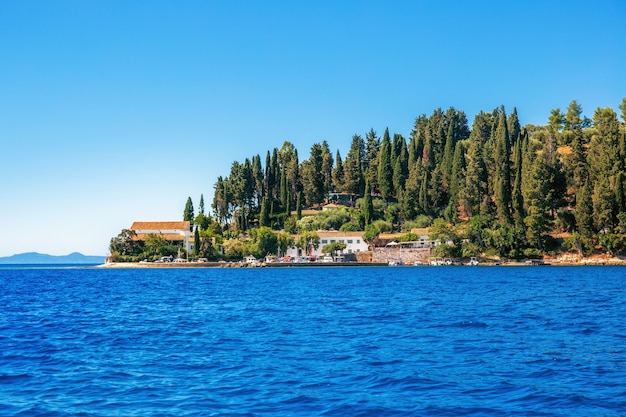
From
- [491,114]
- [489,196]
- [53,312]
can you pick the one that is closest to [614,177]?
[489,196]

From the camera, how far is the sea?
1089 cm

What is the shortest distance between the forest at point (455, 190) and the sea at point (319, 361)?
181 feet

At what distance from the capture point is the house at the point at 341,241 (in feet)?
325

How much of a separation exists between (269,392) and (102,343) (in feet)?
27.0

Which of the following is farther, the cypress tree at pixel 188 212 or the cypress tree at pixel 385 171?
the cypress tree at pixel 188 212

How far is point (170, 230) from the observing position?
108 metres

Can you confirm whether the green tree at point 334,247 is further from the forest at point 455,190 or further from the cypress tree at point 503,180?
the cypress tree at point 503,180

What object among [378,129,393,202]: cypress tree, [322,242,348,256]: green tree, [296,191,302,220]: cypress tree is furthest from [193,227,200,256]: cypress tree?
[378,129,393,202]: cypress tree

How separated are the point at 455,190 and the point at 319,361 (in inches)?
3305

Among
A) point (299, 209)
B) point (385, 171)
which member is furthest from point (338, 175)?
point (385, 171)

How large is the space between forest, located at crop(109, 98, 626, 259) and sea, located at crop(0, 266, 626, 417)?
5512cm

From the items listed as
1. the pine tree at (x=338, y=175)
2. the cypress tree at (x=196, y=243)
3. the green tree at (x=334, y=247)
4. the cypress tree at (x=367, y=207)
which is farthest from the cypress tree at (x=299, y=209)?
the cypress tree at (x=196, y=243)

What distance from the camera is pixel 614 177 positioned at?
75438 millimetres

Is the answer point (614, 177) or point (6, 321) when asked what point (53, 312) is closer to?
point (6, 321)
